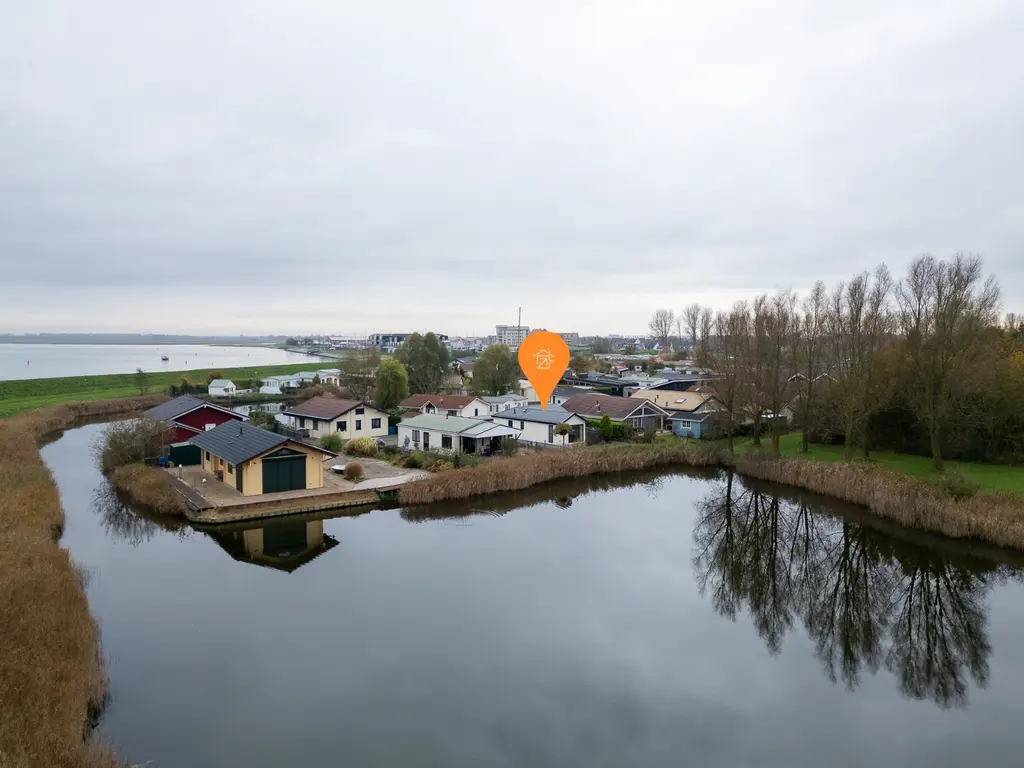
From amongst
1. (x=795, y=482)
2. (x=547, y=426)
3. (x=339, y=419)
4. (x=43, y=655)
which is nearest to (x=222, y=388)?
(x=339, y=419)

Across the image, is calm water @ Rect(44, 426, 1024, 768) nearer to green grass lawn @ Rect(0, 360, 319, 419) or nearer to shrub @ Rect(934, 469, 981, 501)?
shrub @ Rect(934, 469, 981, 501)

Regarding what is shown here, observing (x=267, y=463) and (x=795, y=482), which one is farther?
(x=795, y=482)

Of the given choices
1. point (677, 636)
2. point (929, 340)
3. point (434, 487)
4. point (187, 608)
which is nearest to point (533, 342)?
point (434, 487)

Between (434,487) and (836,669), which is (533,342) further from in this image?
(836,669)

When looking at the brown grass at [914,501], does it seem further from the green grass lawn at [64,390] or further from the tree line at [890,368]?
the green grass lawn at [64,390]

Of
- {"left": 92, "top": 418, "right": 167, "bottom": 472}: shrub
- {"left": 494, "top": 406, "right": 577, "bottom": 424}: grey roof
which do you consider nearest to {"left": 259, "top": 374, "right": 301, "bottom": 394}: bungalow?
{"left": 494, "top": 406, "right": 577, "bottom": 424}: grey roof

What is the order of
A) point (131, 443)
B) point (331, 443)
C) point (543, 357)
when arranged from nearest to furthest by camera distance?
point (543, 357) < point (131, 443) < point (331, 443)

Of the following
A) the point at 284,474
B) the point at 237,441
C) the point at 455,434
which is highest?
the point at 237,441

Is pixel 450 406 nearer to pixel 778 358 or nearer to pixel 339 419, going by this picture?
pixel 339 419
